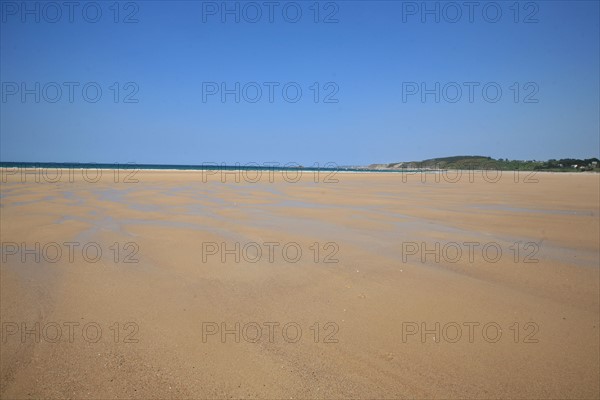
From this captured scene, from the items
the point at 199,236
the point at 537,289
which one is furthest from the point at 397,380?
the point at 199,236

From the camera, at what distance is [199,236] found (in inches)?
203

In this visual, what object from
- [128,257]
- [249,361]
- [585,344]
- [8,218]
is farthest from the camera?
[8,218]

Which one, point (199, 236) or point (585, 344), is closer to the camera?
point (585, 344)

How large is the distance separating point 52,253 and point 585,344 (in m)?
5.84

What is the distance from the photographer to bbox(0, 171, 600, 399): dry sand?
1.87 m

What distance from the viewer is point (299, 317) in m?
2.58

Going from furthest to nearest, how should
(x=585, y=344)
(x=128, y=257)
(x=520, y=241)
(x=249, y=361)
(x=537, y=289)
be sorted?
1. (x=520, y=241)
2. (x=128, y=257)
3. (x=537, y=289)
4. (x=585, y=344)
5. (x=249, y=361)

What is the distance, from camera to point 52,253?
420 centimetres

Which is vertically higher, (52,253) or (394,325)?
(52,253)

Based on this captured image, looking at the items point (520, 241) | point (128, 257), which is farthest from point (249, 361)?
point (520, 241)

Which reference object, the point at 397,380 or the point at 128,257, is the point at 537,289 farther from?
the point at 128,257

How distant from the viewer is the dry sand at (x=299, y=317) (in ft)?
6.15

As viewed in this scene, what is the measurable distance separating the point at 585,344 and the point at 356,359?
169 cm

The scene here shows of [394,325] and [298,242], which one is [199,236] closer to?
[298,242]
